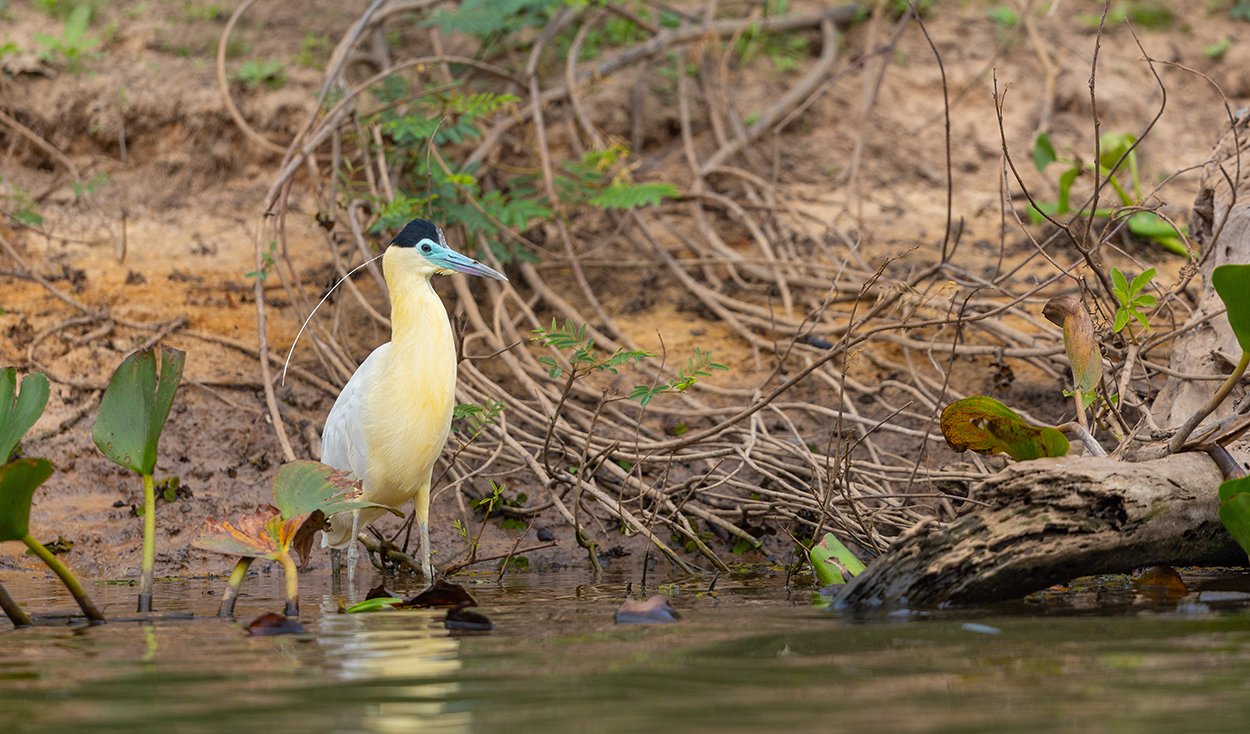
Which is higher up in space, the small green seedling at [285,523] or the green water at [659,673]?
the small green seedling at [285,523]

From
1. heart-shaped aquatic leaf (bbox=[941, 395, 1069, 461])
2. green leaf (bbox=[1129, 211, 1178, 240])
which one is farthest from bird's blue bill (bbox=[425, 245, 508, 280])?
green leaf (bbox=[1129, 211, 1178, 240])

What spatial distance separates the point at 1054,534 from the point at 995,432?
0.54 meters

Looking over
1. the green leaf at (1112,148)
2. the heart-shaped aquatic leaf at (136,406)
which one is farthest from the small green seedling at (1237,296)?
the green leaf at (1112,148)

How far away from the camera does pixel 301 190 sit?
28.9 ft

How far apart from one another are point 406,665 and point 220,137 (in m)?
6.66

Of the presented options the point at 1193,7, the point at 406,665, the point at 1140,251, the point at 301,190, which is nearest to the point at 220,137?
the point at 301,190

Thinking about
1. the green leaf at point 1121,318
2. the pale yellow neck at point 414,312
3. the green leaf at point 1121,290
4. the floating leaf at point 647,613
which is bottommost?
the floating leaf at point 647,613

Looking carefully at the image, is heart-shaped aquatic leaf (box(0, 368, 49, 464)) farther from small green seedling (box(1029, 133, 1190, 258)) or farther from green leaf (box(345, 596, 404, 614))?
small green seedling (box(1029, 133, 1190, 258))

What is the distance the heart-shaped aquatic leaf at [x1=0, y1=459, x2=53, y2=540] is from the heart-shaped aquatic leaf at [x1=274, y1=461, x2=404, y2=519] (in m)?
0.73

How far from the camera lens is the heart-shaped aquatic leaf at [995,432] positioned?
416 centimetres

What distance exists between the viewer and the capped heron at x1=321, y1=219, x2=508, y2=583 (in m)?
5.10

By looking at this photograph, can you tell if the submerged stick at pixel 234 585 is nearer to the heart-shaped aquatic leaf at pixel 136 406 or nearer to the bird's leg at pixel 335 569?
the heart-shaped aquatic leaf at pixel 136 406

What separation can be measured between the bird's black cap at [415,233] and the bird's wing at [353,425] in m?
0.42

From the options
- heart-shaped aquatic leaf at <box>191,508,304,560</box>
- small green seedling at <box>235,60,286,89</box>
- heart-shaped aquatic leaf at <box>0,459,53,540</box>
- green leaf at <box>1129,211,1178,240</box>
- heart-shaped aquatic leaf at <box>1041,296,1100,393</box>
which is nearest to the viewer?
heart-shaped aquatic leaf at <box>0,459,53,540</box>
